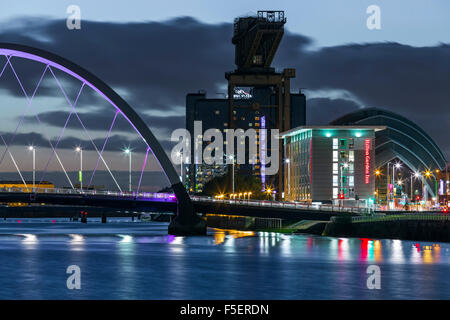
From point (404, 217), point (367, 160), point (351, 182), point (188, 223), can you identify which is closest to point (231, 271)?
point (404, 217)

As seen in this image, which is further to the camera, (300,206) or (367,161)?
(367,161)

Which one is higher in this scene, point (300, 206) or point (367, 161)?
point (367, 161)

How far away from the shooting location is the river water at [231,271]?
149 feet

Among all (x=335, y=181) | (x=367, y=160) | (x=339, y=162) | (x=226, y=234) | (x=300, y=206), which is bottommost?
(x=226, y=234)

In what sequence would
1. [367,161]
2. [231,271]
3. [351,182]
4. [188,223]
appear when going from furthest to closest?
[367,161] → [351,182] → [188,223] → [231,271]

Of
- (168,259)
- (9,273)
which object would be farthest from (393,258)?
(9,273)

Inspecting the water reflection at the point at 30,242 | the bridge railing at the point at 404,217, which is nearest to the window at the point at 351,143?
the bridge railing at the point at 404,217

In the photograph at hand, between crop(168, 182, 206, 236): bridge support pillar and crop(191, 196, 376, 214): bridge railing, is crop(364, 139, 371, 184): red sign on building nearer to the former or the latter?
crop(191, 196, 376, 214): bridge railing

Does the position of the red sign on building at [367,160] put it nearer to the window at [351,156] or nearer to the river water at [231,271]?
the window at [351,156]

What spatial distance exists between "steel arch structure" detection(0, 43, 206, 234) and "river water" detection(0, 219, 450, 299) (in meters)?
22.8

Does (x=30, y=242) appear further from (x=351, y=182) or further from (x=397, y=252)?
(x=351, y=182)

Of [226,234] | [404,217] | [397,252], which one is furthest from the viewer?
[226,234]

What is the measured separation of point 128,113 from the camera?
106m

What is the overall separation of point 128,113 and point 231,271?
50.6m
